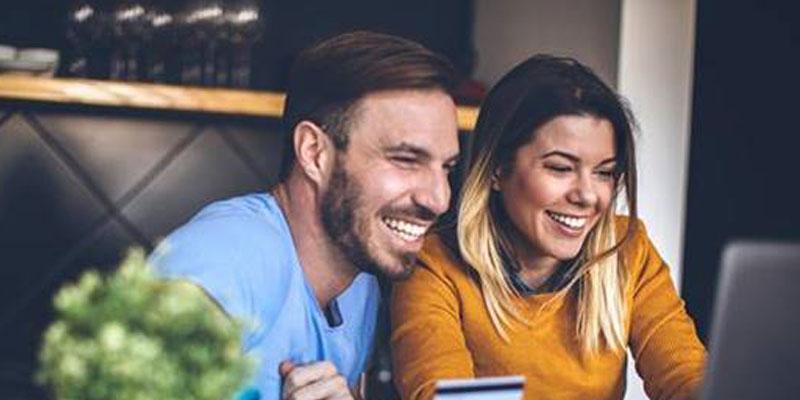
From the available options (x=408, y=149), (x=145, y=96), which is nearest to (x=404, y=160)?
(x=408, y=149)

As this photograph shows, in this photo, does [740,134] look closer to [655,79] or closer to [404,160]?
[655,79]

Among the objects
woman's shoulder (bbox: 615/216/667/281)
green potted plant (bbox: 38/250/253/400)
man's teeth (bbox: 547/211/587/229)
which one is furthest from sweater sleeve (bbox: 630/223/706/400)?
green potted plant (bbox: 38/250/253/400)

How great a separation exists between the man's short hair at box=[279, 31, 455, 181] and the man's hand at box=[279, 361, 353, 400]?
41 cm

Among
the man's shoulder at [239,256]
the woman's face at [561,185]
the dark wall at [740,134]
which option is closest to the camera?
the man's shoulder at [239,256]

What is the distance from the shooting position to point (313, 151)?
1.99 m

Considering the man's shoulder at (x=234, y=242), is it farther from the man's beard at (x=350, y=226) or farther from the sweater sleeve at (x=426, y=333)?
the sweater sleeve at (x=426, y=333)

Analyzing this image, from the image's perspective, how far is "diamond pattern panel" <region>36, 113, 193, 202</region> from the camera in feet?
10.8

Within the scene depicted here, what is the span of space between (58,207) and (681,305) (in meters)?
1.69

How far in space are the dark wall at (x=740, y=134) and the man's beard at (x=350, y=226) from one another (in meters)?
1.17

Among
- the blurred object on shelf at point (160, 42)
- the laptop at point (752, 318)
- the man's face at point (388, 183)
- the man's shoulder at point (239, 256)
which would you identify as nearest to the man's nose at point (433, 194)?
the man's face at point (388, 183)

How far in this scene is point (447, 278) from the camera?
2076mm

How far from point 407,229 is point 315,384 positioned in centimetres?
38

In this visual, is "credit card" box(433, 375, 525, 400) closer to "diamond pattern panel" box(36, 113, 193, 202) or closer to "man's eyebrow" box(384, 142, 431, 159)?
"man's eyebrow" box(384, 142, 431, 159)

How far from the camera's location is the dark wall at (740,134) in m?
2.87
